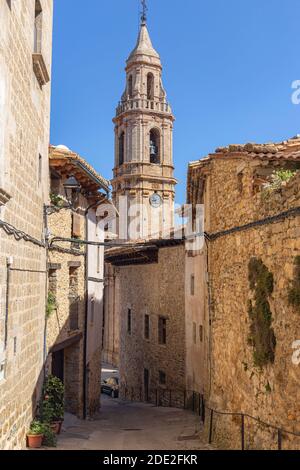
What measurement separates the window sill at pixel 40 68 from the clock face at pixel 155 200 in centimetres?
3416

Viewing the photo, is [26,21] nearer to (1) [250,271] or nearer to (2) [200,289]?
(1) [250,271]

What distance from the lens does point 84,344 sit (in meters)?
16.8

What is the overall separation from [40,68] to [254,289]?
5680mm

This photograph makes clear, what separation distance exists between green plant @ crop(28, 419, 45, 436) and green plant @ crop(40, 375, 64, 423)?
2.82ft

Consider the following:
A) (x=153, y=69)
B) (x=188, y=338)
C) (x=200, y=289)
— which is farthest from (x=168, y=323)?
(x=153, y=69)

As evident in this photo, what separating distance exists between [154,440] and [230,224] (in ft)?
18.1

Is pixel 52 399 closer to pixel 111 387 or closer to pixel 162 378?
pixel 162 378

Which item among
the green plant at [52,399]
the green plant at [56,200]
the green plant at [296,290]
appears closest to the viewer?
the green plant at [296,290]

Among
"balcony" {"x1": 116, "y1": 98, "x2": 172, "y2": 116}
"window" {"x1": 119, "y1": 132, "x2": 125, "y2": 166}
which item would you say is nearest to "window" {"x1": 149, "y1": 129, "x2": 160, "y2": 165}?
"balcony" {"x1": 116, "y1": 98, "x2": 172, "y2": 116}

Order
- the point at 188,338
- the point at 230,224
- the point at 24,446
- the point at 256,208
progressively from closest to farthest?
the point at 256,208
the point at 24,446
the point at 230,224
the point at 188,338

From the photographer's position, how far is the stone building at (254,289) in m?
7.06

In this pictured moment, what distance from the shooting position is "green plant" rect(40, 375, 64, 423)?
11.4 m

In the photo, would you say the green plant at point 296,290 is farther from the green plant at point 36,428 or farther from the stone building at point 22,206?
the green plant at point 36,428

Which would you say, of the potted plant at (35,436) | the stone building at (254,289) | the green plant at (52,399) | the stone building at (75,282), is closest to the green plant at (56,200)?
the stone building at (75,282)
